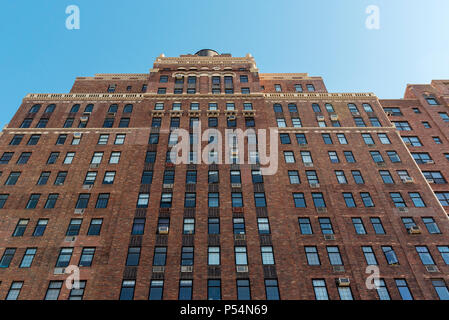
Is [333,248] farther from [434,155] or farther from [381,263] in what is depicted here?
[434,155]

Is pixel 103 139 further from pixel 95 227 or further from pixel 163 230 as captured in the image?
pixel 163 230

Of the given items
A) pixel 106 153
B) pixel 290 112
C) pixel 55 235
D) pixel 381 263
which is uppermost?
pixel 290 112

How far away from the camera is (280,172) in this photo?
4128 centimetres

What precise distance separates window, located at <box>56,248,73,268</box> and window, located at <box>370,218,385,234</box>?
28.5 meters

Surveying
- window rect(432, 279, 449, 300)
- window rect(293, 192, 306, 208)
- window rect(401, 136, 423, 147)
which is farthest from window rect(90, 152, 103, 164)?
window rect(401, 136, 423, 147)

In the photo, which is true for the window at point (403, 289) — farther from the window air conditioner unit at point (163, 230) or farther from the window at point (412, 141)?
the window at point (412, 141)

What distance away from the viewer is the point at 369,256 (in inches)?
1336

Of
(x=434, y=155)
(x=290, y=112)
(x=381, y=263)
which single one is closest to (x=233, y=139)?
(x=290, y=112)

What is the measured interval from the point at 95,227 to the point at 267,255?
16.4 meters

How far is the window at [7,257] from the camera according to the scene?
3238 centimetres

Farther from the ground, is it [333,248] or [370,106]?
[370,106]

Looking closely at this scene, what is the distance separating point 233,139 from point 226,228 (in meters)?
13.3

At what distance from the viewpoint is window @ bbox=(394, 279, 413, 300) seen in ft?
102

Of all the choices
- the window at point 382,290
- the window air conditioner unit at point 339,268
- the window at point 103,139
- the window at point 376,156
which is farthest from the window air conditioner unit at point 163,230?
the window at point 376,156
